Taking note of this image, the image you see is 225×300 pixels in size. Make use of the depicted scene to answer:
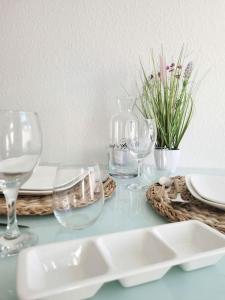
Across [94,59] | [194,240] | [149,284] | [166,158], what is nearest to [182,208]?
[194,240]

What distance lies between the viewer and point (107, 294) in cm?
27

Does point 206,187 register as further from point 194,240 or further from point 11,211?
point 11,211

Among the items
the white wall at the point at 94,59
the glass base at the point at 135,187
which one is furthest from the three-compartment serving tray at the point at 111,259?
the white wall at the point at 94,59

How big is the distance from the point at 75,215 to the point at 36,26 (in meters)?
0.88

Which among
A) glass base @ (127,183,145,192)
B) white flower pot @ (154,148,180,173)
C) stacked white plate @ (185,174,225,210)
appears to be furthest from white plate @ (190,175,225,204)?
white flower pot @ (154,148,180,173)

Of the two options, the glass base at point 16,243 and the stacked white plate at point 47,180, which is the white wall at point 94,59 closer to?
the stacked white plate at point 47,180

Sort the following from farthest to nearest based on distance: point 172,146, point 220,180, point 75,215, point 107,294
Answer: point 172,146 → point 220,180 → point 75,215 → point 107,294

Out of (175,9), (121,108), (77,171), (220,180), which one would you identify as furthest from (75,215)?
(175,9)

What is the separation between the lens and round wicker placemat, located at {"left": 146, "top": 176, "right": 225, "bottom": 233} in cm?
42

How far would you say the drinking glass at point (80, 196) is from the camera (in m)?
0.41

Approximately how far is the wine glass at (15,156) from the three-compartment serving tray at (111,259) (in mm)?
84

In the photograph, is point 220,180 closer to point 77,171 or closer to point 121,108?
point 77,171

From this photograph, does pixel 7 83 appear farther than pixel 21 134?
Yes

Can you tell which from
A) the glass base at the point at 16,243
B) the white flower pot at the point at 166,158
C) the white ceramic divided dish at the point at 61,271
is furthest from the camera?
the white flower pot at the point at 166,158
